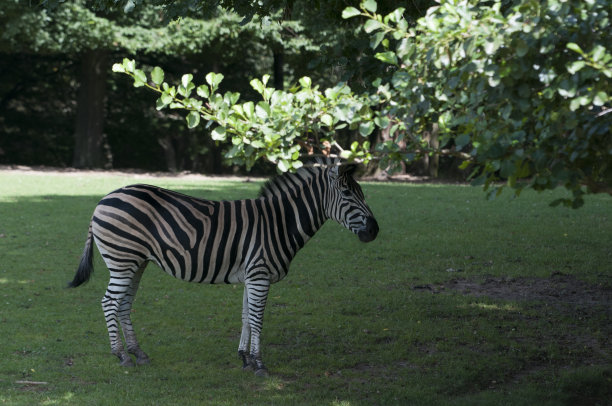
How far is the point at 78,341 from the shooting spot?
337 inches

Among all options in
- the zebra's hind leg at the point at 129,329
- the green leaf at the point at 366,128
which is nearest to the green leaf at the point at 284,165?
the green leaf at the point at 366,128

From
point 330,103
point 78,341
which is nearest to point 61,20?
point 78,341

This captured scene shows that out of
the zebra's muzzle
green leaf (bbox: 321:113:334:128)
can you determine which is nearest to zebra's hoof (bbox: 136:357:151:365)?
the zebra's muzzle

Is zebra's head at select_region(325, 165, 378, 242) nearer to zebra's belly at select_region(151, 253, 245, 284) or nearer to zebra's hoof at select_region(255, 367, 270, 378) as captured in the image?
zebra's belly at select_region(151, 253, 245, 284)

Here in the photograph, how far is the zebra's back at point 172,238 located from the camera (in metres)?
7.70

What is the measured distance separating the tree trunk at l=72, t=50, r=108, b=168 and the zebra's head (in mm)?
26399

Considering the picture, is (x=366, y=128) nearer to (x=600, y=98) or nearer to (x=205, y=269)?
(x=600, y=98)

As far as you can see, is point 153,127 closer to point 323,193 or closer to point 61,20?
point 61,20

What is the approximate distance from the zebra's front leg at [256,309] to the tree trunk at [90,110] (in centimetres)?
2631

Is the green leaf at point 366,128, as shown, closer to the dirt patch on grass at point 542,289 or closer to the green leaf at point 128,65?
the green leaf at point 128,65

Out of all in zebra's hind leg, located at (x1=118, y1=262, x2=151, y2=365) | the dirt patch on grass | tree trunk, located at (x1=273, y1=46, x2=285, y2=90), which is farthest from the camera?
tree trunk, located at (x1=273, y1=46, x2=285, y2=90)

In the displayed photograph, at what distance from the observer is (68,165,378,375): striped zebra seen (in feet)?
25.1

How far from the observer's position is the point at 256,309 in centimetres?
762

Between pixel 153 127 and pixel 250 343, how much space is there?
2923cm
